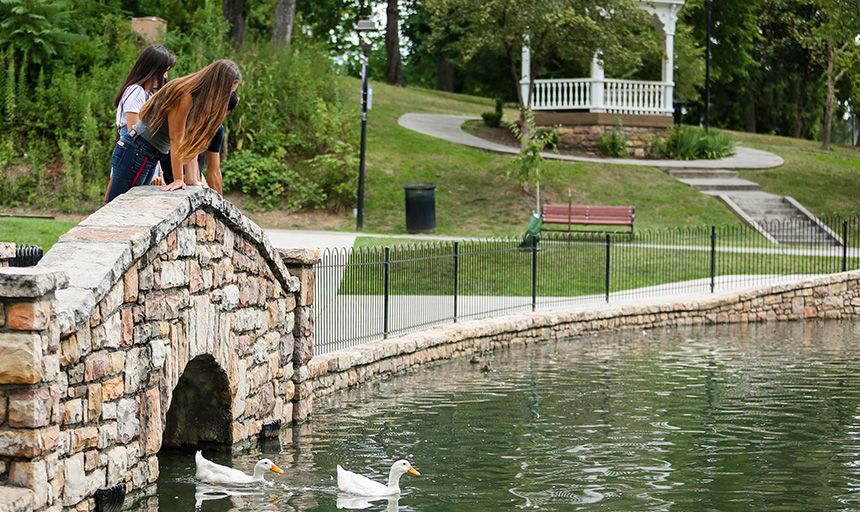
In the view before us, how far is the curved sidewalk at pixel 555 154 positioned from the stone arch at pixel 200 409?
2021 centimetres

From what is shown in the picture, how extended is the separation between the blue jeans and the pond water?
2343mm

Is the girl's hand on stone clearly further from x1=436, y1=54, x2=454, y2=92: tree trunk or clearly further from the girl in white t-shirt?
x1=436, y1=54, x2=454, y2=92: tree trunk

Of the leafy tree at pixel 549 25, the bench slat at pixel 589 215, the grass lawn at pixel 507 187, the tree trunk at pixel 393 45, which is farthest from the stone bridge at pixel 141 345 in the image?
the tree trunk at pixel 393 45

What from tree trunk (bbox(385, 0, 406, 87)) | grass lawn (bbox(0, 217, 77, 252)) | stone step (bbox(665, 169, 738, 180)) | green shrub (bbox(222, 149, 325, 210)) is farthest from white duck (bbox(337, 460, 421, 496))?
tree trunk (bbox(385, 0, 406, 87))

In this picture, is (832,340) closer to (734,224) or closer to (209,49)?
(734,224)

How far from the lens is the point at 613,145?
29.6 meters

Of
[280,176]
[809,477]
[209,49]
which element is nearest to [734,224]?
[280,176]

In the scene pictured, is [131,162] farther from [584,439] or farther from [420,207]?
[420,207]

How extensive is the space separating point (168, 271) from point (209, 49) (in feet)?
59.0

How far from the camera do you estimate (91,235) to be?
6281mm

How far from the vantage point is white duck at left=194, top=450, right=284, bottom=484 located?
24.0ft

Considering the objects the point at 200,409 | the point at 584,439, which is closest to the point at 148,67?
the point at 200,409

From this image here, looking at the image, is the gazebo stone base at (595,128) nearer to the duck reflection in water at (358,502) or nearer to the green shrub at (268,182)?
the green shrub at (268,182)

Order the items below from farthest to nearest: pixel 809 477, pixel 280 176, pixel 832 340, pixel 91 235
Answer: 1. pixel 280 176
2. pixel 832 340
3. pixel 809 477
4. pixel 91 235
